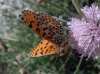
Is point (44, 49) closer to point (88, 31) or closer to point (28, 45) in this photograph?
point (88, 31)

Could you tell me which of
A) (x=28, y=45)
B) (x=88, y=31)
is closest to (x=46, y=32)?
(x=88, y=31)

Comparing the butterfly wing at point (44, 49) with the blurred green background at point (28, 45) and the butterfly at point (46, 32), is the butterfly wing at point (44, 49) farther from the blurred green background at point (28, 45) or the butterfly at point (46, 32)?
the blurred green background at point (28, 45)

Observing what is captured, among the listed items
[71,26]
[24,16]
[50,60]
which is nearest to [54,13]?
[50,60]

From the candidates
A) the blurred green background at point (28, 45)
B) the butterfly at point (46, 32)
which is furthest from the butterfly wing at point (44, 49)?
the blurred green background at point (28, 45)

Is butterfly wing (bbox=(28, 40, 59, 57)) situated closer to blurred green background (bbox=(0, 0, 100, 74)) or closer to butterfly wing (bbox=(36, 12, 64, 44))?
butterfly wing (bbox=(36, 12, 64, 44))

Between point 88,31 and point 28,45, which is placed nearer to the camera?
point 88,31
